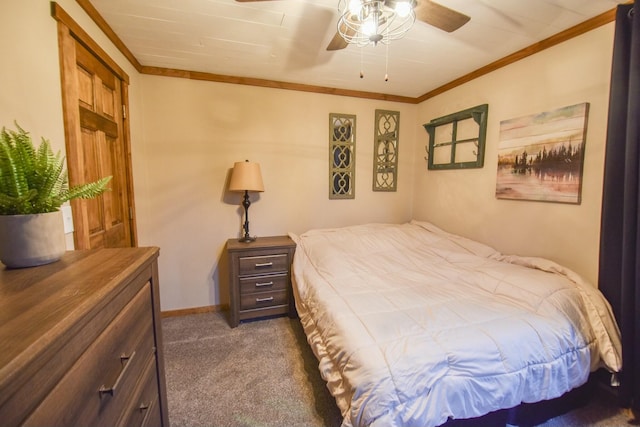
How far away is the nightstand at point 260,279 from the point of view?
2459 mm

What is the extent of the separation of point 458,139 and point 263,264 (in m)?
2.34

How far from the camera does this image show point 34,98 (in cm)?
117

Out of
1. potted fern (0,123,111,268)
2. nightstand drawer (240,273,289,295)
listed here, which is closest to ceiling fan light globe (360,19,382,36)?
potted fern (0,123,111,268)

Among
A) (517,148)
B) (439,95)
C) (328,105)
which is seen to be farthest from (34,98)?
(439,95)

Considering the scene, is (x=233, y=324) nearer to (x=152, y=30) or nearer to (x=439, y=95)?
(x=152, y=30)

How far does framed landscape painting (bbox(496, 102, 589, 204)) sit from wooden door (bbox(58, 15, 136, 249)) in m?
2.90

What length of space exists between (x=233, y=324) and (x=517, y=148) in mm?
2882

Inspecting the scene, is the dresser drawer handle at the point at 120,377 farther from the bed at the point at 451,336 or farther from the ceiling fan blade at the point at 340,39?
the ceiling fan blade at the point at 340,39

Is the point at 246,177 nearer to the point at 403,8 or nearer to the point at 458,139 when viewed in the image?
the point at 403,8

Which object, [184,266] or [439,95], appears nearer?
[184,266]

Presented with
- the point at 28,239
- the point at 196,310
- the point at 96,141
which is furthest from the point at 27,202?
the point at 196,310

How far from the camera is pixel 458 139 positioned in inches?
109

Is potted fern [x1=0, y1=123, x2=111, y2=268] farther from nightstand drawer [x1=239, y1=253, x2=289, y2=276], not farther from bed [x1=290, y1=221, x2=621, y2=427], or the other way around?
nightstand drawer [x1=239, y1=253, x2=289, y2=276]

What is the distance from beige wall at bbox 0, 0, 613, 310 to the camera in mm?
1830
